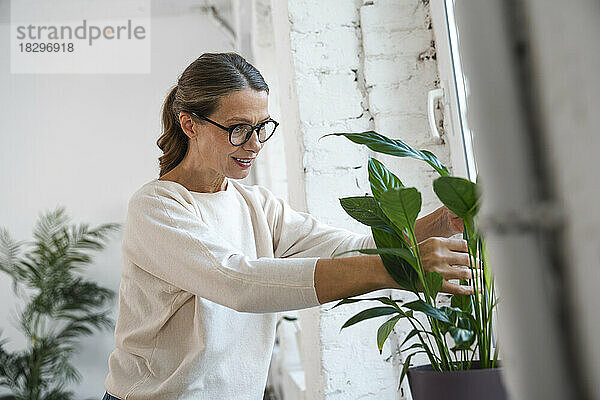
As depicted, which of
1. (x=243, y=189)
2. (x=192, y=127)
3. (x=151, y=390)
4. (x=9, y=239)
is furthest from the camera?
(x=9, y=239)

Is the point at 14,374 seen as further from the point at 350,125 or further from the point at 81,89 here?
the point at 350,125

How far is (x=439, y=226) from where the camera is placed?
44.4 inches

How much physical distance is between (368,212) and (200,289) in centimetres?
32

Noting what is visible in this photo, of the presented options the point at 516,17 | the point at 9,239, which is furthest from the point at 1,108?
the point at 516,17

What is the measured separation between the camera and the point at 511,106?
0.34m

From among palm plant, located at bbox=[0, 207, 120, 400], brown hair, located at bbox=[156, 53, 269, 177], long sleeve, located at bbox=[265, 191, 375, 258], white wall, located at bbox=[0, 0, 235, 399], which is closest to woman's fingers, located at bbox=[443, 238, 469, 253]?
long sleeve, located at bbox=[265, 191, 375, 258]

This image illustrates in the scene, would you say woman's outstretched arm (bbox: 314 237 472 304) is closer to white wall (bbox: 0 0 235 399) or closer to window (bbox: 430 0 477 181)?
window (bbox: 430 0 477 181)

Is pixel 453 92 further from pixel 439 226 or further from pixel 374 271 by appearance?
pixel 374 271

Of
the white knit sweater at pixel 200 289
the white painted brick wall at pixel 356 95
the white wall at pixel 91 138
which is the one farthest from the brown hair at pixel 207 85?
the white wall at pixel 91 138

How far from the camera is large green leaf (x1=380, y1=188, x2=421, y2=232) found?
74 cm

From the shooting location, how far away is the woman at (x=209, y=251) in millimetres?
1014

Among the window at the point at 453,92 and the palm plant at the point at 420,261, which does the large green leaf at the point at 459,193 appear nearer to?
the palm plant at the point at 420,261

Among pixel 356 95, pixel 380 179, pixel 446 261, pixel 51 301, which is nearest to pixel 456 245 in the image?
pixel 446 261

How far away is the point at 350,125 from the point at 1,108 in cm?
352
